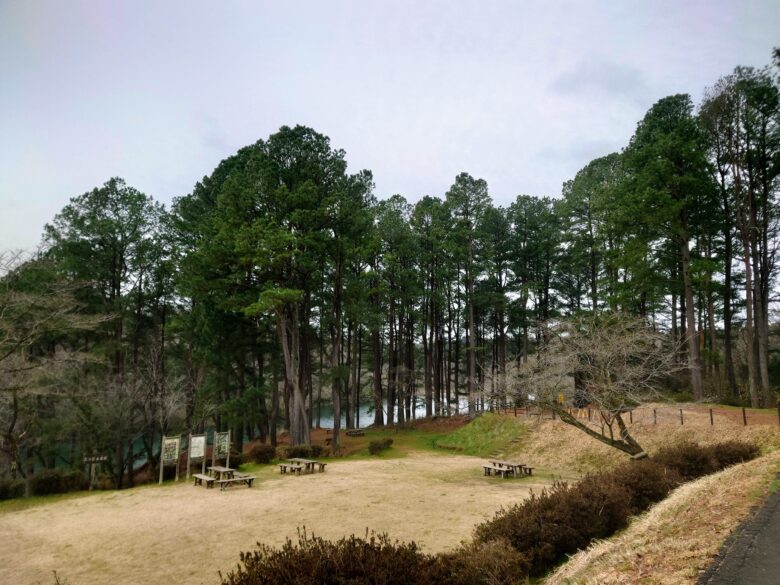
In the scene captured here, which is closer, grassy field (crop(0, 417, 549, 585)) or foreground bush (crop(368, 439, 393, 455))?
grassy field (crop(0, 417, 549, 585))

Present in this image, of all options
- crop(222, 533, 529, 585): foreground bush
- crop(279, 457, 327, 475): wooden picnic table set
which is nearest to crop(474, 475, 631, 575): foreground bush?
crop(222, 533, 529, 585): foreground bush

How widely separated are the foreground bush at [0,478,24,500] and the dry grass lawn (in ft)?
12.8

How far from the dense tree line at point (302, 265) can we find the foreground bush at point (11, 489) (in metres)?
1.16

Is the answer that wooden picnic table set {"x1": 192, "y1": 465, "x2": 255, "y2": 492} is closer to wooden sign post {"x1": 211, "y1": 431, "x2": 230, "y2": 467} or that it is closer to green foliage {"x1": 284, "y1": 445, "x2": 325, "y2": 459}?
wooden sign post {"x1": 211, "y1": 431, "x2": 230, "y2": 467}

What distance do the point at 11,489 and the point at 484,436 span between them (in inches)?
863

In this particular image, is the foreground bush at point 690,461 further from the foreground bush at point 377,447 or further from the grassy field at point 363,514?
the foreground bush at point 377,447

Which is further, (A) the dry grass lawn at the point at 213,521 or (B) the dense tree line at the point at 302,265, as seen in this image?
(B) the dense tree line at the point at 302,265

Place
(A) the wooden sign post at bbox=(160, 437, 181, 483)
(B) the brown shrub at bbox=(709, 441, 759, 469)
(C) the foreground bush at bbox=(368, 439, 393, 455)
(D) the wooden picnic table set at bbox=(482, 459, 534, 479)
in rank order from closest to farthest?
(B) the brown shrub at bbox=(709, 441, 759, 469) → (D) the wooden picnic table set at bbox=(482, 459, 534, 479) → (A) the wooden sign post at bbox=(160, 437, 181, 483) → (C) the foreground bush at bbox=(368, 439, 393, 455)

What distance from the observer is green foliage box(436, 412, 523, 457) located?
2386 centimetres

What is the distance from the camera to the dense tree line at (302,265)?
20531 mm

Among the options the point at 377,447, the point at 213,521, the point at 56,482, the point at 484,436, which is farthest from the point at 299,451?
the point at 213,521

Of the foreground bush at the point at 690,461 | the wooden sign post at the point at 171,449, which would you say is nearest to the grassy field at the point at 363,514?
the wooden sign post at the point at 171,449

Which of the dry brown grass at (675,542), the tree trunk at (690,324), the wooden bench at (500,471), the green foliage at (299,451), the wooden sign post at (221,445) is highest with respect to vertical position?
the tree trunk at (690,324)

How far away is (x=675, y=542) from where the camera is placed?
5293 mm
